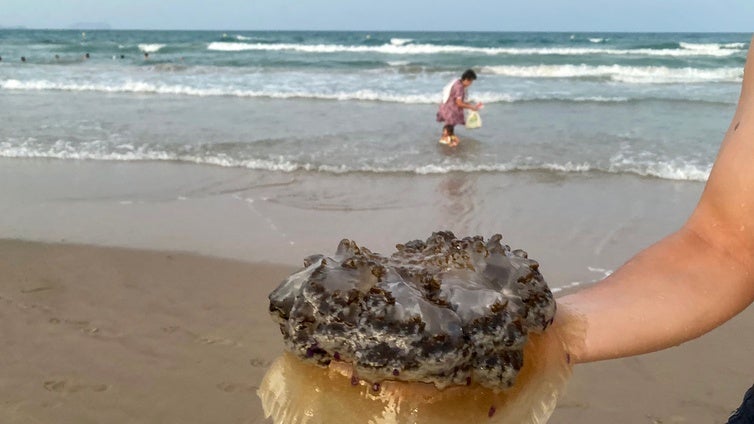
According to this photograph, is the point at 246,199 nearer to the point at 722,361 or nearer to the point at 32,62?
the point at 722,361

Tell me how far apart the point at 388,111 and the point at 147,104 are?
578 cm

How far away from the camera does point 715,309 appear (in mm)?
1529

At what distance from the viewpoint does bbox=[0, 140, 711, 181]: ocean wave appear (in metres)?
8.37

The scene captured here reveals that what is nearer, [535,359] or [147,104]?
[535,359]

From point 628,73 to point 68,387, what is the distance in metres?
Answer: 24.3

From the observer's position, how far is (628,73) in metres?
23.9

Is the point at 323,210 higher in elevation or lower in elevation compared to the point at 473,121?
lower

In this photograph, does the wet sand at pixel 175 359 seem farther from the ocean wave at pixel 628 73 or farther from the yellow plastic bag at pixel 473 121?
the ocean wave at pixel 628 73

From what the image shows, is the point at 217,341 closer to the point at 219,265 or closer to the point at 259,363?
the point at 259,363

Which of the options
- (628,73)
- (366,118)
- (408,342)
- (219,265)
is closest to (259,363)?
(219,265)

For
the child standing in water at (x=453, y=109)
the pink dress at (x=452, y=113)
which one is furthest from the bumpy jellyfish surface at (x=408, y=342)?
the pink dress at (x=452, y=113)

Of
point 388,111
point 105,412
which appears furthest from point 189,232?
point 388,111

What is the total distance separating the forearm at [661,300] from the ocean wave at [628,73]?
21250 millimetres

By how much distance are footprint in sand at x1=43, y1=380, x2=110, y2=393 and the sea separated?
521cm
